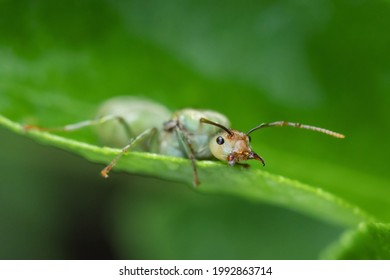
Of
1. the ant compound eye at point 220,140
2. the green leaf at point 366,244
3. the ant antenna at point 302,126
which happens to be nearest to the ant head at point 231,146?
the ant compound eye at point 220,140

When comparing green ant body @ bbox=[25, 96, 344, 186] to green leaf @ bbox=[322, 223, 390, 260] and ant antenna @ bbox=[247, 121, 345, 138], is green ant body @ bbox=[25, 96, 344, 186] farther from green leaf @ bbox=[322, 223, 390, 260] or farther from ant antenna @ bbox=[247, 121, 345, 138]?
green leaf @ bbox=[322, 223, 390, 260]

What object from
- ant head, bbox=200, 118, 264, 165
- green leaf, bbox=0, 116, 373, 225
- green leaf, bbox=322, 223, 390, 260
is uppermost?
ant head, bbox=200, 118, 264, 165

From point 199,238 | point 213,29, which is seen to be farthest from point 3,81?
point 199,238

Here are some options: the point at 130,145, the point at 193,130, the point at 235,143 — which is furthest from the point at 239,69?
the point at 130,145

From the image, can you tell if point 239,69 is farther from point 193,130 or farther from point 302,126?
point 302,126

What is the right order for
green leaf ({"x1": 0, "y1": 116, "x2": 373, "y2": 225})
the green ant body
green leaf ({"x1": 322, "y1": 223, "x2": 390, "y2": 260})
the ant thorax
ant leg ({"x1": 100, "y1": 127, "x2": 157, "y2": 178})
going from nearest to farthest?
green leaf ({"x1": 322, "y1": 223, "x2": 390, "y2": 260})
green leaf ({"x1": 0, "y1": 116, "x2": 373, "y2": 225})
ant leg ({"x1": 100, "y1": 127, "x2": 157, "y2": 178})
the green ant body
the ant thorax

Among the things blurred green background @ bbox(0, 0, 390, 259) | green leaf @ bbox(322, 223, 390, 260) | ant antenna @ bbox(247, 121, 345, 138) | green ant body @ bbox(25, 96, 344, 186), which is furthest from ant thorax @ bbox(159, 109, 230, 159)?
green leaf @ bbox(322, 223, 390, 260)

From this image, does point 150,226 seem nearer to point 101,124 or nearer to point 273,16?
point 101,124
